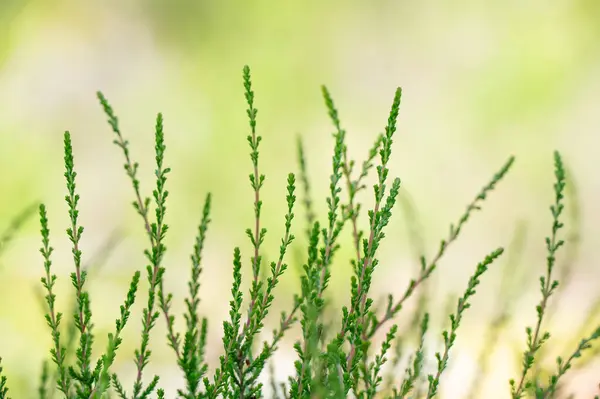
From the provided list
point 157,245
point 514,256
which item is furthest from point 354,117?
point 157,245

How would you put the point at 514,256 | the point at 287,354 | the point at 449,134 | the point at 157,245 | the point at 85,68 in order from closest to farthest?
1. the point at 157,245
2. the point at 514,256
3. the point at 287,354
4. the point at 449,134
5. the point at 85,68

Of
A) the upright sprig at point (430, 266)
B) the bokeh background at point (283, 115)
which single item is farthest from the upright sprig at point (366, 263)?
the bokeh background at point (283, 115)

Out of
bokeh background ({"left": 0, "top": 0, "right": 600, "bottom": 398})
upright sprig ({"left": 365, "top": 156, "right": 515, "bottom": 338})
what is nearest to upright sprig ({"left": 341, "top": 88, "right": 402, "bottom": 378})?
upright sprig ({"left": 365, "top": 156, "right": 515, "bottom": 338})

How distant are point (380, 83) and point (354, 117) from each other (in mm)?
582

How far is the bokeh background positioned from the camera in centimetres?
520

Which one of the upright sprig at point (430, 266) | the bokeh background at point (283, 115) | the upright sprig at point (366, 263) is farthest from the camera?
the bokeh background at point (283, 115)

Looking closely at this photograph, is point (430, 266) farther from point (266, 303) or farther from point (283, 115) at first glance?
point (283, 115)

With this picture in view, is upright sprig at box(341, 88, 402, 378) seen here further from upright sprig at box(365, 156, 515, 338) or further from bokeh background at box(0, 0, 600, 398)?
bokeh background at box(0, 0, 600, 398)

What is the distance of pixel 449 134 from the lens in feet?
19.7

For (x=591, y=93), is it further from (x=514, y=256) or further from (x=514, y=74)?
(x=514, y=256)

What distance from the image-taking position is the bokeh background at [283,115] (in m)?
5.20

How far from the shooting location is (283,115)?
6.07m

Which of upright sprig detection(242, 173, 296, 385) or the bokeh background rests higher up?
the bokeh background

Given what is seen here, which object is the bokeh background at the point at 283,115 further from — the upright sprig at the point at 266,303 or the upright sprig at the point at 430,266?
the upright sprig at the point at 266,303
